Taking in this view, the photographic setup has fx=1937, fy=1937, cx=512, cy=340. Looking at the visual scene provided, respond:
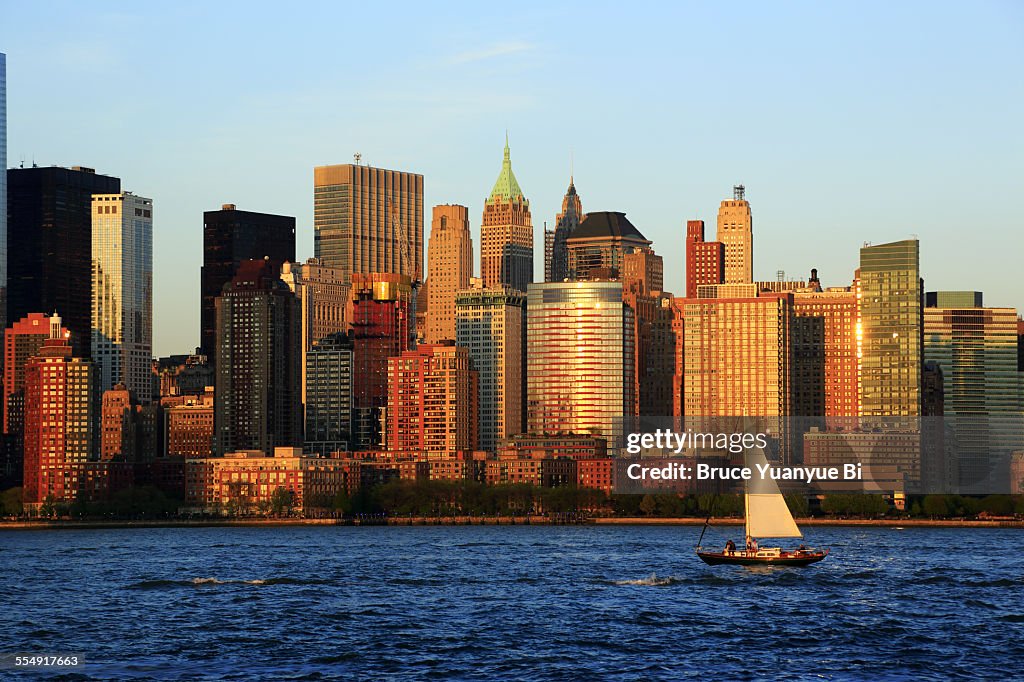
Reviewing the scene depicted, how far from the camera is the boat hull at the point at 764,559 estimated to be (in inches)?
5738

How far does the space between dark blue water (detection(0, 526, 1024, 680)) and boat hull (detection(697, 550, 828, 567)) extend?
2.37m

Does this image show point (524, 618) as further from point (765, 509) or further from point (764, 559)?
point (765, 509)

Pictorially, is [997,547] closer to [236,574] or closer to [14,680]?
[236,574]

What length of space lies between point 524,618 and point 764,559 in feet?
123

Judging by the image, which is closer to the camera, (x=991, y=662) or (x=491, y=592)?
(x=991, y=662)

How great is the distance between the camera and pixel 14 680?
8712 cm

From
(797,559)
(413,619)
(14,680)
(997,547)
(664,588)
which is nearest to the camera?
(14,680)

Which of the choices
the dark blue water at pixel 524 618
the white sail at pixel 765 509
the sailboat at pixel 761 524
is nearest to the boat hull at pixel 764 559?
the sailboat at pixel 761 524

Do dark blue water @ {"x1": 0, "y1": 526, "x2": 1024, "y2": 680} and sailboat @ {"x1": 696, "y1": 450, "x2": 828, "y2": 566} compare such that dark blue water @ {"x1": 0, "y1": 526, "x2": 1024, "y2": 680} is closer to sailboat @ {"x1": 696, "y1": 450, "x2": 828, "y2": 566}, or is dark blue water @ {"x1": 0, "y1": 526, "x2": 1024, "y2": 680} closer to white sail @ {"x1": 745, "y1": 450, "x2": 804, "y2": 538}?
sailboat @ {"x1": 696, "y1": 450, "x2": 828, "y2": 566}

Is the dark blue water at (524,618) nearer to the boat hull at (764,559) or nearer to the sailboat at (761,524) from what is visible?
the boat hull at (764,559)

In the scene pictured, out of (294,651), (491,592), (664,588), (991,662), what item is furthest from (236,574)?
(991,662)

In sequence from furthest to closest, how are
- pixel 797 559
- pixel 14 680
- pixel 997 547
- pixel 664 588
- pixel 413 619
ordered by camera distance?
pixel 997 547 < pixel 797 559 < pixel 664 588 < pixel 413 619 < pixel 14 680

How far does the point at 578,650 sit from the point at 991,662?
66.9ft

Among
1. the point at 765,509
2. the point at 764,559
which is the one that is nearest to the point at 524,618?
the point at 764,559
